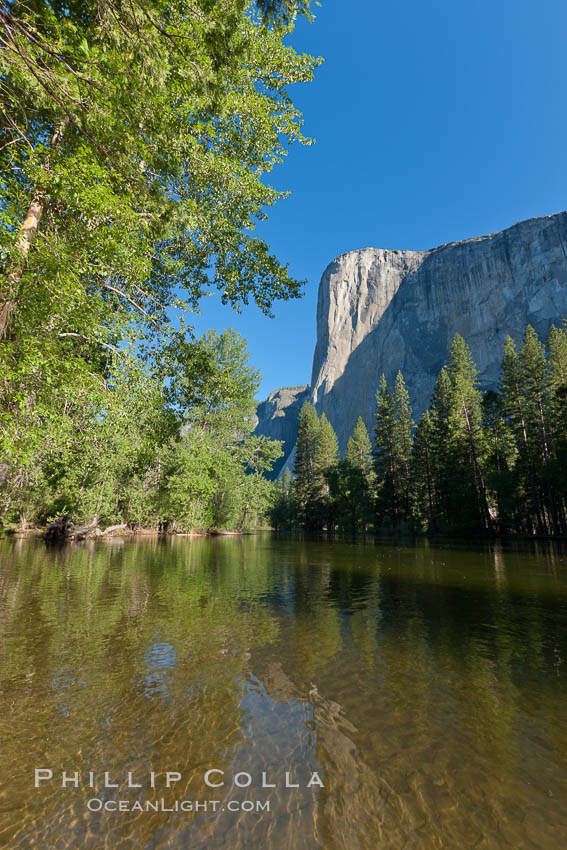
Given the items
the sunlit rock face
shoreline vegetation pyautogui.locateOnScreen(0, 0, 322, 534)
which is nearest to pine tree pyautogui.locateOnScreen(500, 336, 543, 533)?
shoreline vegetation pyautogui.locateOnScreen(0, 0, 322, 534)

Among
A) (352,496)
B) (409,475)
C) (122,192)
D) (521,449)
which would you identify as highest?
(122,192)

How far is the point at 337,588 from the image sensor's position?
1105 centimetres

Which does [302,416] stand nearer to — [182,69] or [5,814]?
[182,69]

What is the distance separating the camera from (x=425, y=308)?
117062mm

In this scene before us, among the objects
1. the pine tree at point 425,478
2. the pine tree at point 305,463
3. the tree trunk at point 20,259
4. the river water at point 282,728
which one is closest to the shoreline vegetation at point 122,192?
the tree trunk at point 20,259

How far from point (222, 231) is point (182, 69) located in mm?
3961

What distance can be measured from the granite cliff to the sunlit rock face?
0.90ft

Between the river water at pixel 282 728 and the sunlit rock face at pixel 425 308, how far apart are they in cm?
9763

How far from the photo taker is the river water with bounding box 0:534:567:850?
2553mm

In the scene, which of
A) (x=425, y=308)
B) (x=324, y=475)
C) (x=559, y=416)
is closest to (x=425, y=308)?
(x=425, y=308)

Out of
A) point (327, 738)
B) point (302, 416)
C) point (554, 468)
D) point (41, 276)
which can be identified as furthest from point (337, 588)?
point (302, 416)

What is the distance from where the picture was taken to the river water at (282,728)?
2553 mm

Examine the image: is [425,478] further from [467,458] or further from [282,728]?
[282,728]

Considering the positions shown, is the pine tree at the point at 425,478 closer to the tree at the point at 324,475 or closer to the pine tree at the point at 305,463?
the tree at the point at 324,475
